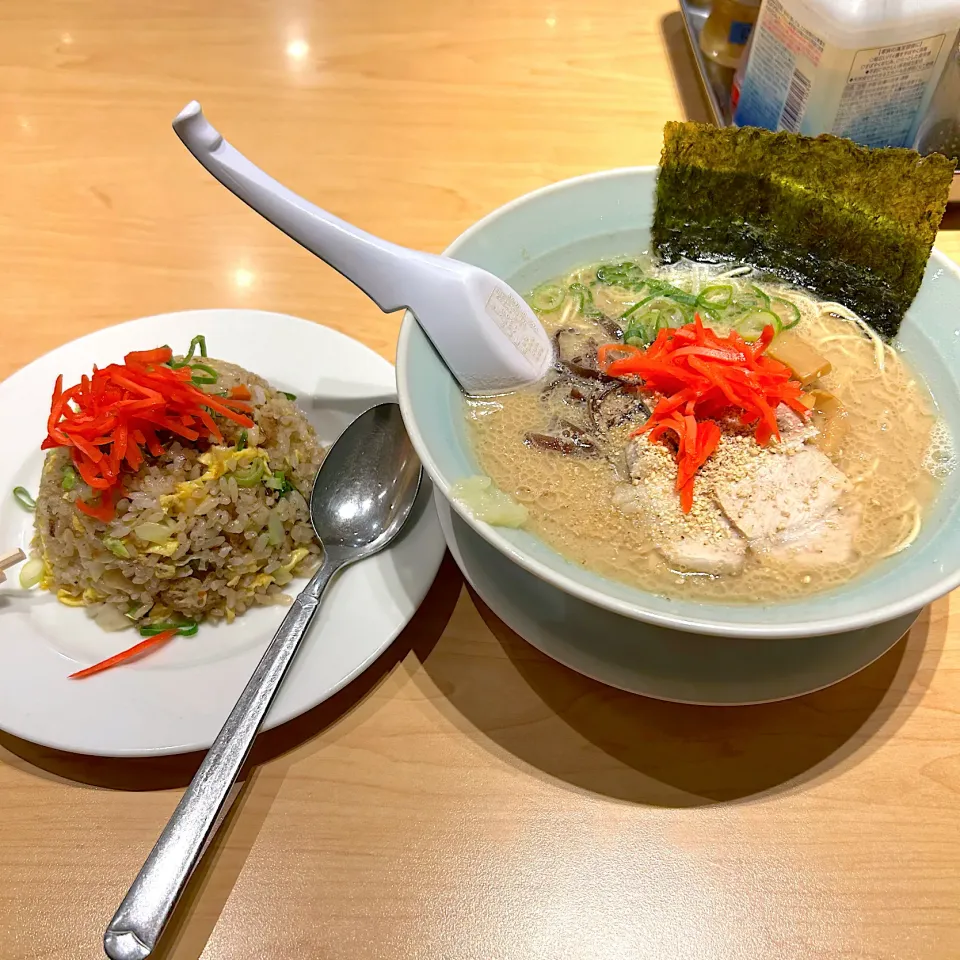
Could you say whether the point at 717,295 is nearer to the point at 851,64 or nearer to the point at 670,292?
the point at 670,292

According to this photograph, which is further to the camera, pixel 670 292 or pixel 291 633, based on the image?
pixel 670 292

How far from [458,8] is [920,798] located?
213 cm

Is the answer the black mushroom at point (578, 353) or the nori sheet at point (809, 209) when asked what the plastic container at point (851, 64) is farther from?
the black mushroom at point (578, 353)

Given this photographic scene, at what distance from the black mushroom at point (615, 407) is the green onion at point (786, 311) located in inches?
12.3

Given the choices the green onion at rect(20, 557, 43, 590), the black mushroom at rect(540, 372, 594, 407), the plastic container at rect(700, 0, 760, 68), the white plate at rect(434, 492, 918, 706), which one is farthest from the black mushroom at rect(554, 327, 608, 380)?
the plastic container at rect(700, 0, 760, 68)

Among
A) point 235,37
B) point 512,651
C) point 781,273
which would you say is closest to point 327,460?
point 512,651

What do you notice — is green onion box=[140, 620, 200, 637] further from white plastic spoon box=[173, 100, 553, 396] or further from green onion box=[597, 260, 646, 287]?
green onion box=[597, 260, 646, 287]

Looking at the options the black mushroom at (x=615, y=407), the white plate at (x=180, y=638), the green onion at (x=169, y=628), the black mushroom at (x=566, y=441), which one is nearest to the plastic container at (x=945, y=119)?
the black mushroom at (x=615, y=407)

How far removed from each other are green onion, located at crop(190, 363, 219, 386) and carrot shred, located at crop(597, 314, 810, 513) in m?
0.58

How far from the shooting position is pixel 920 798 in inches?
34.8

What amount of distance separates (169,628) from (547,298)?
2.49 feet

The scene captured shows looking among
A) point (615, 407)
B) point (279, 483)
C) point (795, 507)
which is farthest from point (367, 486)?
point (795, 507)

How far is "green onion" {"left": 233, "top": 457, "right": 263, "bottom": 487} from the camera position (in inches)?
41.5

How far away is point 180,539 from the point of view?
1008mm
